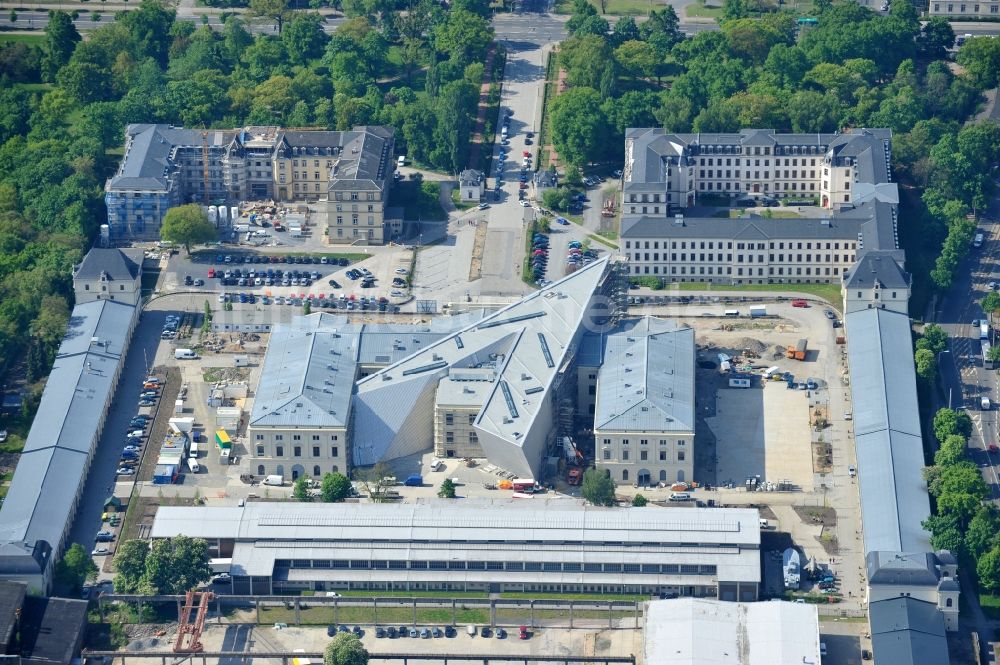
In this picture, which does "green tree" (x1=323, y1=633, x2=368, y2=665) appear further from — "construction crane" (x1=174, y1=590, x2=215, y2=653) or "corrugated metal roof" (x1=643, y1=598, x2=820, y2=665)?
"corrugated metal roof" (x1=643, y1=598, x2=820, y2=665)

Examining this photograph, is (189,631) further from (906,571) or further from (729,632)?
(906,571)

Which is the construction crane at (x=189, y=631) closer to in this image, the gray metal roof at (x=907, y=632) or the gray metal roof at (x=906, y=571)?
the gray metal roof at (x=907, y=632)

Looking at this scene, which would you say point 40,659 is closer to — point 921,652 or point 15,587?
point 15,587

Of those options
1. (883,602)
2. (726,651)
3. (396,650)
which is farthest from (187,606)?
(883,602)

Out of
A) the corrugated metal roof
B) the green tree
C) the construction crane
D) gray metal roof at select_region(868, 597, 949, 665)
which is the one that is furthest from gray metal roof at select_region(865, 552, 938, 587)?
the construction crane

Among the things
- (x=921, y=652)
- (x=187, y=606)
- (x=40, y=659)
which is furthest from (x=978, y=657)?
(x=40, y=659)
